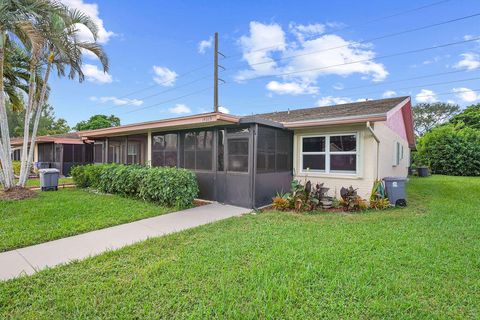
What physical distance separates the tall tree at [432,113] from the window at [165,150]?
40.3 m

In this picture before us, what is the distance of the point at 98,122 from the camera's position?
104 ft

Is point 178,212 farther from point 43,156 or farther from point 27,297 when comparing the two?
point 43,156

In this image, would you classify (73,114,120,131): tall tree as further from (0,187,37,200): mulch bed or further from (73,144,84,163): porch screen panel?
(0,187,37,200): mulch bed

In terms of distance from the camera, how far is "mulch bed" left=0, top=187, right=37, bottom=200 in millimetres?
7738

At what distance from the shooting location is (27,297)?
2730 millimetres

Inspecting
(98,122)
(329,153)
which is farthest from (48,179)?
(98,122)

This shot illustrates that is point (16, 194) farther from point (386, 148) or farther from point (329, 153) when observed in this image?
point (386, 148)

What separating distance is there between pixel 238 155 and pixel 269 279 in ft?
16.0

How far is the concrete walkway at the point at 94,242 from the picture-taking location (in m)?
3.60

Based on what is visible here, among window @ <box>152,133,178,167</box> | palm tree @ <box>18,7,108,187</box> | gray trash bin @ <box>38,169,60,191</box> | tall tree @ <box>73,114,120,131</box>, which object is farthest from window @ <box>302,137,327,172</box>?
tall tree @ <box>73,114,120,131</box>

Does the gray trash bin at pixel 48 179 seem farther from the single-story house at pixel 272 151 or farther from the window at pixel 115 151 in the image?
the single-story house at pixel 272 151

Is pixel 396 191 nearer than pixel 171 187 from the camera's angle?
No

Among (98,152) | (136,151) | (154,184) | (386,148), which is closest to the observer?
(154,184)

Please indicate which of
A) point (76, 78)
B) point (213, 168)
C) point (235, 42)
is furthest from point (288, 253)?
point (235, 42)
